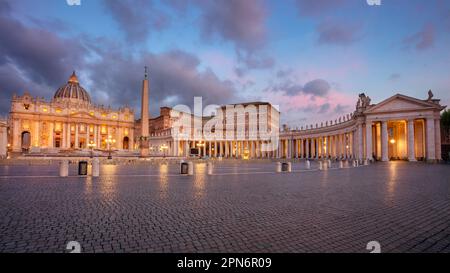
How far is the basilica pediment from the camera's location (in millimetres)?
40853

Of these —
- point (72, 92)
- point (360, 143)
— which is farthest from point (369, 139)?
point (72, 92)

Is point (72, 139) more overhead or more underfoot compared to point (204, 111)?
more underfoot

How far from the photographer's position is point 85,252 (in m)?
3.76

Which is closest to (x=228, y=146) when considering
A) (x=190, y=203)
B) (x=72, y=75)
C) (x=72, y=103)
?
(x=72, y=103)

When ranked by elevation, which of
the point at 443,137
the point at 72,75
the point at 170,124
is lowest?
the point at 443,137

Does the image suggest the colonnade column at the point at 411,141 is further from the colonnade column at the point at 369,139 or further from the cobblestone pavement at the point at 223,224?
the cobblestone pavement at the point at 223,224

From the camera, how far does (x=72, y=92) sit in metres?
109

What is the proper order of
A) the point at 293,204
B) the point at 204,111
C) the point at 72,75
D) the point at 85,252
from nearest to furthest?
the point at 85,252 < the point at 293,204 < the point at 72,75 < the point at 204,111

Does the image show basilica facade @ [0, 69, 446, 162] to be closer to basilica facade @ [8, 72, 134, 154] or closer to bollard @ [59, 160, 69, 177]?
basilica facade @ [8, 72, 134, 154]

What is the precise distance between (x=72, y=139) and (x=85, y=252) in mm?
110189

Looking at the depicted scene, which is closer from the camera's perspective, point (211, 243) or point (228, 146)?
point (211, 243)

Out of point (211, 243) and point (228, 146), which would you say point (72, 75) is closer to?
point (228, 146)

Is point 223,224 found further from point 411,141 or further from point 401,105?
point 401,105

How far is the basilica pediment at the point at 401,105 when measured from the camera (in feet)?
134
